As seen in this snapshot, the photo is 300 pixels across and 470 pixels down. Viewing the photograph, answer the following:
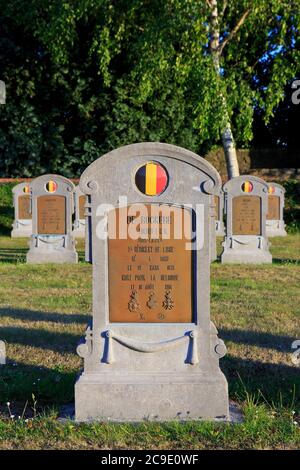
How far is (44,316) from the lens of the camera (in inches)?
285

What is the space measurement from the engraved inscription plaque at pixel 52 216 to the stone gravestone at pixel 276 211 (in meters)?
8.61

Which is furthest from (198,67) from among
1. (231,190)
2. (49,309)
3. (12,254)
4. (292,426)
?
(292,426)

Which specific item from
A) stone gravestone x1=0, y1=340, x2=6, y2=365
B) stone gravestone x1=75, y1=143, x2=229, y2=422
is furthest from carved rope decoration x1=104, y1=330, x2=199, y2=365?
stone gravestone x1=0, y1=340, x2=6, y2=365

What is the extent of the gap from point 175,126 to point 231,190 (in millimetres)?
11455

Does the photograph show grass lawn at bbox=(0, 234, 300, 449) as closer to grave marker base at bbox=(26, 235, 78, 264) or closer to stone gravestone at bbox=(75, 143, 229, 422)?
stone gravestone at bbox=(75, 143, 229, 422)

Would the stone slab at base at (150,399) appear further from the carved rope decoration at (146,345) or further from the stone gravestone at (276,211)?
the stone gravestone at (276,211)

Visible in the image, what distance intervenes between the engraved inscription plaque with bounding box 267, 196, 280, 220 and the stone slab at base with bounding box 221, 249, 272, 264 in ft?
23.9

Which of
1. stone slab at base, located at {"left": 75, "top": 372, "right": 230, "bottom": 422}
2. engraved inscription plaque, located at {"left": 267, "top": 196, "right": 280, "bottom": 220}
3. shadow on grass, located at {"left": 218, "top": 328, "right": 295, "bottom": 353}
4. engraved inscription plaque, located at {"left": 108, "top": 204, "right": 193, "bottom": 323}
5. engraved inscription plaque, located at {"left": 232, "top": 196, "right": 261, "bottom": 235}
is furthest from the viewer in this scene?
engraved inscription plaque, located at {"left": 267, "top": 196, "right": 280, "bottom": 220}

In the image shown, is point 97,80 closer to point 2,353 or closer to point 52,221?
point 52,221

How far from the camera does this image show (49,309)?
762cm

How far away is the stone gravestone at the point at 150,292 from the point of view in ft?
14.0

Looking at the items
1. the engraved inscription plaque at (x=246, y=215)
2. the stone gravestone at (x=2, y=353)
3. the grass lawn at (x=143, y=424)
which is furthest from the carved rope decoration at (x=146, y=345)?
the engraved inscription plaque at (x=246, y=215)

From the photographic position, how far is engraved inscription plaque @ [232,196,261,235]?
12445 mm

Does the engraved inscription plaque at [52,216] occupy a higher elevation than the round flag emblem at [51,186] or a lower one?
lower
